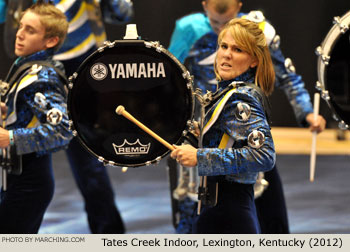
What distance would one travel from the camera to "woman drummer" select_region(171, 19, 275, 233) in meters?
2.95

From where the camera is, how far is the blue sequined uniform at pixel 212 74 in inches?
161

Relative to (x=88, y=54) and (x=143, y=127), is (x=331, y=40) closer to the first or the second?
(x=143, y=127)

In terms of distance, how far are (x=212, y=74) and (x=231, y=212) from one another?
1.30 metres

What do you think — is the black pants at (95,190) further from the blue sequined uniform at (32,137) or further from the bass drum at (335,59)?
the bass drum at (335,59)

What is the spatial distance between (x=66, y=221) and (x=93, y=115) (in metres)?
2.09

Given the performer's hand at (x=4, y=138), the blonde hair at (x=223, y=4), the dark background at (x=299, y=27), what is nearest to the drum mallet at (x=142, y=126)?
the performer's hand at (x=4, y=138)

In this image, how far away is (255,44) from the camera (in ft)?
10.2

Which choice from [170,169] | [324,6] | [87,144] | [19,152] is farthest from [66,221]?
[324,6]

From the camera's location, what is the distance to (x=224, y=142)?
303 cm

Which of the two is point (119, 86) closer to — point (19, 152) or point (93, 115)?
point (93, 115)

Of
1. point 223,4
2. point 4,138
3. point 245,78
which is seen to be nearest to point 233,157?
point 245,78

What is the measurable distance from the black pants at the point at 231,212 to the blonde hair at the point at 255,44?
41cm

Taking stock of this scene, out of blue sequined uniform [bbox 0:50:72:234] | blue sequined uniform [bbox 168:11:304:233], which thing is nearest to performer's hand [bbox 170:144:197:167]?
blue sequined uniform [bbox 0:50:72:234]

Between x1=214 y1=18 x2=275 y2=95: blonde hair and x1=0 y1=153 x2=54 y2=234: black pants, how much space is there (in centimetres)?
106
